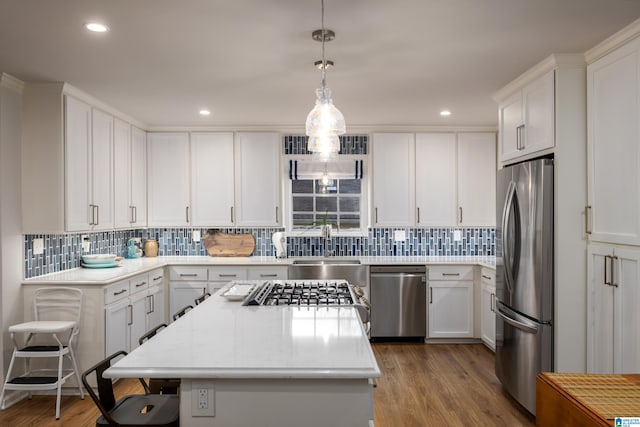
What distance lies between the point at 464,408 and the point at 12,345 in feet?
11.0

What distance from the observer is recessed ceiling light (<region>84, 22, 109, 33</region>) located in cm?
247

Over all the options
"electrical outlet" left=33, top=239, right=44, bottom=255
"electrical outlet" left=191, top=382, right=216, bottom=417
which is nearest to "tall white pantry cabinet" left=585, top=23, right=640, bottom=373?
"electrical outlet" left=191, top=382, right=216, bottom=417

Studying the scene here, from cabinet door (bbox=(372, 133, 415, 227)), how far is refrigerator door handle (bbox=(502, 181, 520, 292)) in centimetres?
189

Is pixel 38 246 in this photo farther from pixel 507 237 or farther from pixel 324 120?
pixel 507 237

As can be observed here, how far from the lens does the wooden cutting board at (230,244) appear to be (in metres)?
5.50

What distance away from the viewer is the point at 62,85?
140 inches

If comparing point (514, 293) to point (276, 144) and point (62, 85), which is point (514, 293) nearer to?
point (276, 144)

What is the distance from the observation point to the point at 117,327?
3.78 m

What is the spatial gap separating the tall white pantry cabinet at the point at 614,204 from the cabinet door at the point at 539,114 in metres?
0.22

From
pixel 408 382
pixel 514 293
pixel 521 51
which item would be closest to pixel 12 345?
pixel 408 382

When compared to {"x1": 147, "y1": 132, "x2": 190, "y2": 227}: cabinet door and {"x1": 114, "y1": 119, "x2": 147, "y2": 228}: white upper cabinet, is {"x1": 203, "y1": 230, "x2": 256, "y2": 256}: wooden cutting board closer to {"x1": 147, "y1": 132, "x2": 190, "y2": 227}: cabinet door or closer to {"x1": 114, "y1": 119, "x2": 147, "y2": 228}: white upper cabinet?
{"x1": 147, "y1": 132, "x2": 190, "y2": 227}: cabinet door

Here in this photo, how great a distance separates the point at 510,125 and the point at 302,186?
2.68 meters

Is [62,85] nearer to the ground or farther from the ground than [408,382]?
farther from the ground

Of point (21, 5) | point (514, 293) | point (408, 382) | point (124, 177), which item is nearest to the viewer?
point (21, 5)
